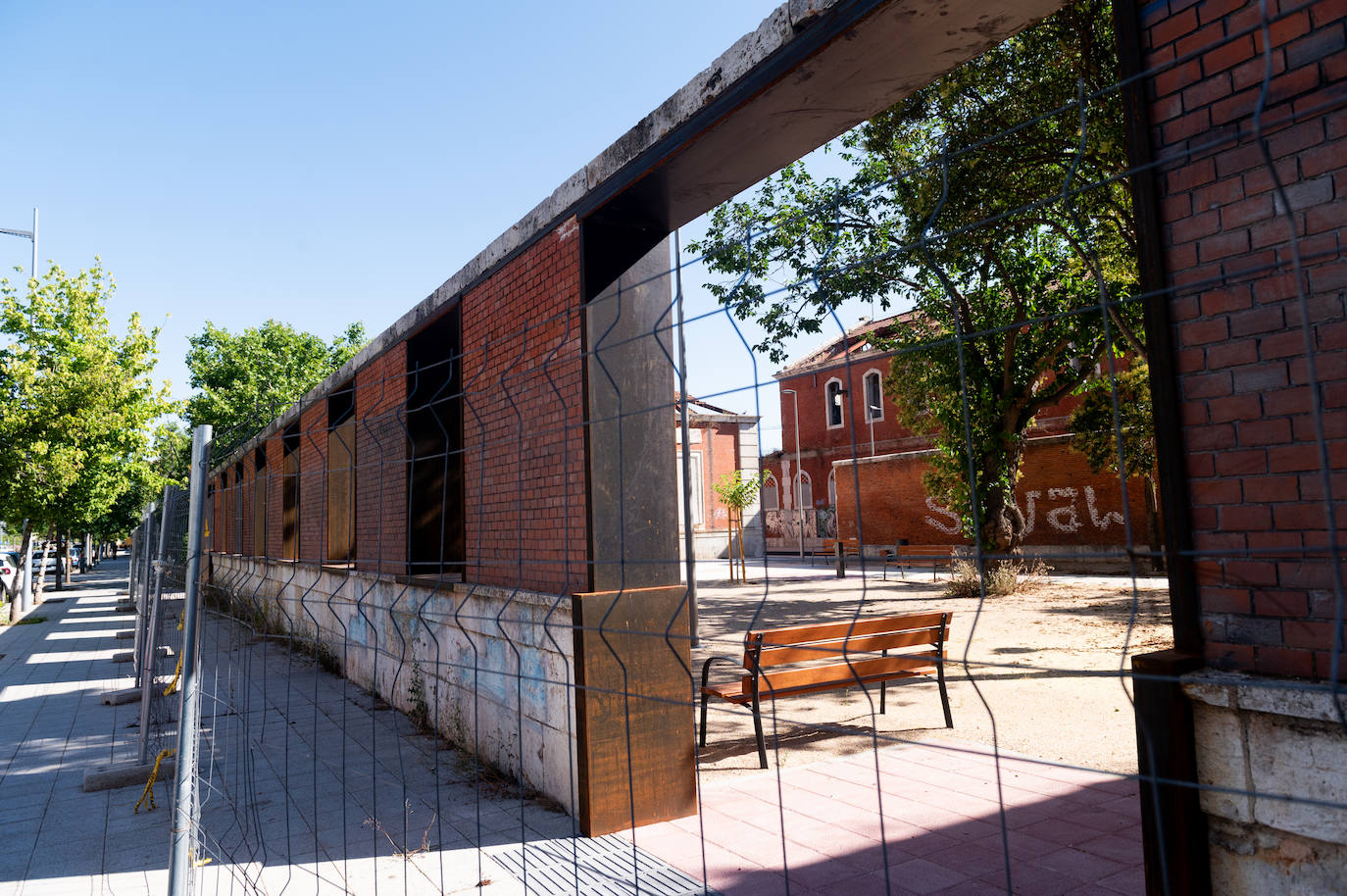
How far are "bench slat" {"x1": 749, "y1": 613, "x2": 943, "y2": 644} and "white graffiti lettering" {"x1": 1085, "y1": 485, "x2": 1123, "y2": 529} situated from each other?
18.1 m

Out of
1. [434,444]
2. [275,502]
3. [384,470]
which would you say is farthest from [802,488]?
[275,502]

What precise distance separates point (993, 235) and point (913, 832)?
8.52m

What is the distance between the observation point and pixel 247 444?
59.8ft

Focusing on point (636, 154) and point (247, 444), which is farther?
point (247, 444)

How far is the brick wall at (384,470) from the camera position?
8.61m

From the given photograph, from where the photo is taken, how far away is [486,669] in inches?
222

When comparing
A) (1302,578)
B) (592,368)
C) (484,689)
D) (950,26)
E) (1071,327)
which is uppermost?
(1071,327)

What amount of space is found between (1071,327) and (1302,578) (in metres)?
12.2

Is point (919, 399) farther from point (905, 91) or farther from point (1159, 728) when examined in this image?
point (1159, 728)

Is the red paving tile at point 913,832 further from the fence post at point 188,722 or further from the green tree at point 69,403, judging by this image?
the green tree at point 69,403

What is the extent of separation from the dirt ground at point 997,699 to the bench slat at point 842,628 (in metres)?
0.28

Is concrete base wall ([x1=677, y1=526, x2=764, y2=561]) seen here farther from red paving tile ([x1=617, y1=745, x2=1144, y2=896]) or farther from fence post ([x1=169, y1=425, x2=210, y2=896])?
Answer: fence post ([x1=169, y1=425, x2=210, y2=896])

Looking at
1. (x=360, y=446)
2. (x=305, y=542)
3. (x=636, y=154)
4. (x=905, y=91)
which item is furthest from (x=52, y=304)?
(x=905, y=91)

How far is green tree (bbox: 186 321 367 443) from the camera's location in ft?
106
